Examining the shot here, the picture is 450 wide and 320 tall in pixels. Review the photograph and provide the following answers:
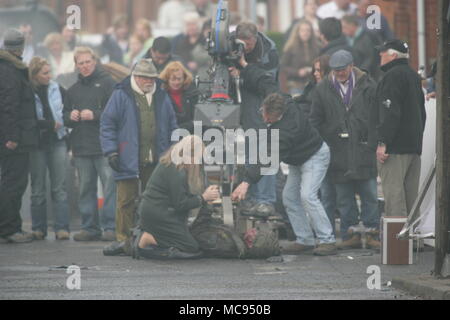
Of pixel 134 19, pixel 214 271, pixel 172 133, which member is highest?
pixel 134 19

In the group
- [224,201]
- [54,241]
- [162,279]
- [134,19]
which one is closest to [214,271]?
[162,279]

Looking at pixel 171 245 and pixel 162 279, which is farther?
pixel 171 245

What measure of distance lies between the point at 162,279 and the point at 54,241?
4.07 metres

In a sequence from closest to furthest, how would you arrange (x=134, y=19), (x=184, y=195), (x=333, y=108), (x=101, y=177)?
(x=184, y=195) → (x=333, y=108) → (x=101, y=177) → (x=134, y=19)

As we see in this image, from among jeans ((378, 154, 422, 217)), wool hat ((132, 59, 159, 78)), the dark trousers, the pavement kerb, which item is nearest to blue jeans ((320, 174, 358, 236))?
jeans ((378, 154, 422, 217))

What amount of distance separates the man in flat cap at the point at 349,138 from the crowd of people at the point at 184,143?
1 centimetres

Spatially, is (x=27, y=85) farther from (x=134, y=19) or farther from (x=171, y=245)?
(x=134, y=19)

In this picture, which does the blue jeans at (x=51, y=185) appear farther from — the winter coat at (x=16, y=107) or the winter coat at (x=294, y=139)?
the winter coat at (x=294, y=139)

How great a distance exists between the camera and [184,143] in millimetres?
15461

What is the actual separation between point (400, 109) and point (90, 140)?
3889mm

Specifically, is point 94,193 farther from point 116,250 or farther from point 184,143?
point 184,143

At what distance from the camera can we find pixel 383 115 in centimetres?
1602

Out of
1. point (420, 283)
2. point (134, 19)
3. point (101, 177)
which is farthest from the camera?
point (134, 19)

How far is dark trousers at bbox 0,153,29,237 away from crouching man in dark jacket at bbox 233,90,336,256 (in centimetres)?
294
